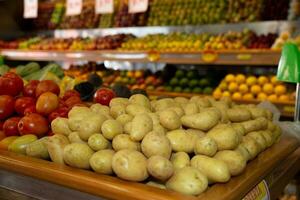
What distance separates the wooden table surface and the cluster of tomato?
0.19 m

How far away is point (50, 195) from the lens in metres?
1.21

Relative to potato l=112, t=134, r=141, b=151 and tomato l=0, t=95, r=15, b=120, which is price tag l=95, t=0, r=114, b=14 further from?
potato l=112, t=134, r=141, b=151

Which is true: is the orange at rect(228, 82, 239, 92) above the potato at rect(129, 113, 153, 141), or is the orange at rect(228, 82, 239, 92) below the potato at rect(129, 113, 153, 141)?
below

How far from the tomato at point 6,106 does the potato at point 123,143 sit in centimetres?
76

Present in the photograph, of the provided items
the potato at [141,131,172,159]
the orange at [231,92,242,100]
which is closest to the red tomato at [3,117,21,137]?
the potato at [141,131,172,159]

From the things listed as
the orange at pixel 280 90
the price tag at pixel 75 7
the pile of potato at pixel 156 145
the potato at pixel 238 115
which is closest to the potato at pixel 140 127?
the pile of potato at pixel 156 145

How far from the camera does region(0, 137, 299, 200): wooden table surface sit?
40.1 inches

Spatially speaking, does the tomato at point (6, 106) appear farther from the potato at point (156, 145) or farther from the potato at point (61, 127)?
the potato at point (156, 145)

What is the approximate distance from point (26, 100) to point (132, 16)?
3074mm

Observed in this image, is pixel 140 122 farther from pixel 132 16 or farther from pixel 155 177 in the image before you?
pixel 132 16

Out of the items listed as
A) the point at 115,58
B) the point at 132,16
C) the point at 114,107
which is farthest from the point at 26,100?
the point at 132,16

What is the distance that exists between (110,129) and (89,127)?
0.28 feet

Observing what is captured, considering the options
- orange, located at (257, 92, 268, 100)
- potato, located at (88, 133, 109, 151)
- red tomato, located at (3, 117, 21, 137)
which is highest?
potato, located at (88, 133, 109, 151)

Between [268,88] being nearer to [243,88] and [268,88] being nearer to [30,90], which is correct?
[243,88]
